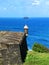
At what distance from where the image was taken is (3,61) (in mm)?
11219

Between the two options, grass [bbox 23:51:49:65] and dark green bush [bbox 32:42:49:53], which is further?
dark green bush [bbox 32:42:49:53]

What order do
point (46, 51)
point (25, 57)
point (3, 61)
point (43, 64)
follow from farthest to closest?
point (46, 51)
point (25, 57)
point (43, 64)
point (3, 61)

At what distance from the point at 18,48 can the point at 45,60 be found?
203 centimetres

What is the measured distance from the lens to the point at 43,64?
12.5 m

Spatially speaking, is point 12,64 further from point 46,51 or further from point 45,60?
point 46,51

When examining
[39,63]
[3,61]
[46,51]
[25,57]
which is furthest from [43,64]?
[46,51]

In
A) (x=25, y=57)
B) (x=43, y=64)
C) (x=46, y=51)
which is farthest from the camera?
(x=46, y=51)

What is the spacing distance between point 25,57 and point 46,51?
2.90 meters

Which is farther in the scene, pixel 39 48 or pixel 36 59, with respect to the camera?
pixel 39 48

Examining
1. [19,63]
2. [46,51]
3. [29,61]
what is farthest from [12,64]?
[46,51]

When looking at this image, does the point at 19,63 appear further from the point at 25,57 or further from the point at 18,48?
the point at 25,57

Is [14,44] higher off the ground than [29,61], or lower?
higher

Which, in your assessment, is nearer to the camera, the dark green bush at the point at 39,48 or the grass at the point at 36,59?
the grass at the point at 36,59

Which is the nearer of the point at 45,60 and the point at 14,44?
the point at 14,44
